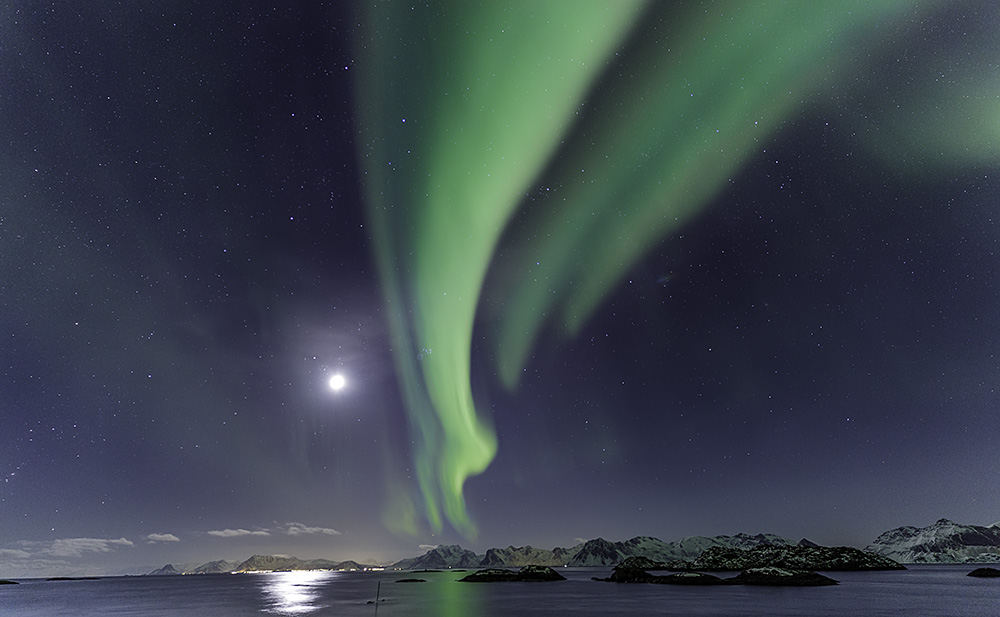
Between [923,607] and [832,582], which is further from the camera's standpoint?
[832,582]

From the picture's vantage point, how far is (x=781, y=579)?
163m

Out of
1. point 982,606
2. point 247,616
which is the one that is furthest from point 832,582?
point 247,616

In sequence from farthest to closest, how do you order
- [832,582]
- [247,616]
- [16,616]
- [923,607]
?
[832,582], [16,616], [923,607], [247,616]

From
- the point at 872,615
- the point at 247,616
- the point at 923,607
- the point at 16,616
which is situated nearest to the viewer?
the point at 872,615

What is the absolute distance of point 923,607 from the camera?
8925cm

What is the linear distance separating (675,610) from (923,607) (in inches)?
1859

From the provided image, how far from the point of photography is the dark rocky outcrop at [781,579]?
15750 cm

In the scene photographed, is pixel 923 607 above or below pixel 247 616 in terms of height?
below

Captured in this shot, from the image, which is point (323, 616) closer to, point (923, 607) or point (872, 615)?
point (872, 615)

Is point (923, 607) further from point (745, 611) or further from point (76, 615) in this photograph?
point (76, 615)

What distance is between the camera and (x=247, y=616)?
81438mm

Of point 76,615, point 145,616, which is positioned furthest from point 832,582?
point 76,615

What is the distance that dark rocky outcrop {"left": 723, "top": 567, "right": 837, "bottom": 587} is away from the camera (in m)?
158

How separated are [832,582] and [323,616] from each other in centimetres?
16586
